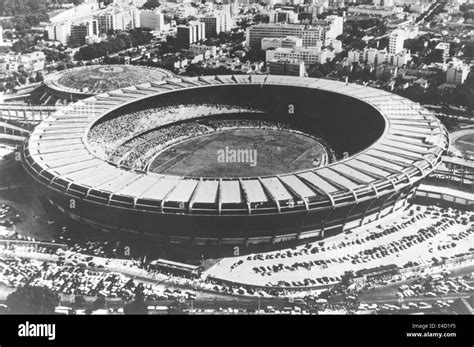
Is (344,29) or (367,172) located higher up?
(344,29)

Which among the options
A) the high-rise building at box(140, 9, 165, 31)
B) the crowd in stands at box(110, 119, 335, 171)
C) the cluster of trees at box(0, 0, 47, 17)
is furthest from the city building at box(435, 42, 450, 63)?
the cluster of trees at box(0, 0, 47, 17)

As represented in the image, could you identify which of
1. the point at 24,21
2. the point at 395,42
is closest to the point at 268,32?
the point at 395,42

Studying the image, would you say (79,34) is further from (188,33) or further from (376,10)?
(376,10)

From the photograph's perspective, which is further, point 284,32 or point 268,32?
point 284,32

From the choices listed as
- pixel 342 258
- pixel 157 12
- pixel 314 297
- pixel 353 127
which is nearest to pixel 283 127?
pixel 353 127

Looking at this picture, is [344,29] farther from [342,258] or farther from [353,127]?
[342,258]

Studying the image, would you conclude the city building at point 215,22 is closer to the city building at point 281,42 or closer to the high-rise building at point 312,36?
the city building at point 281,42
